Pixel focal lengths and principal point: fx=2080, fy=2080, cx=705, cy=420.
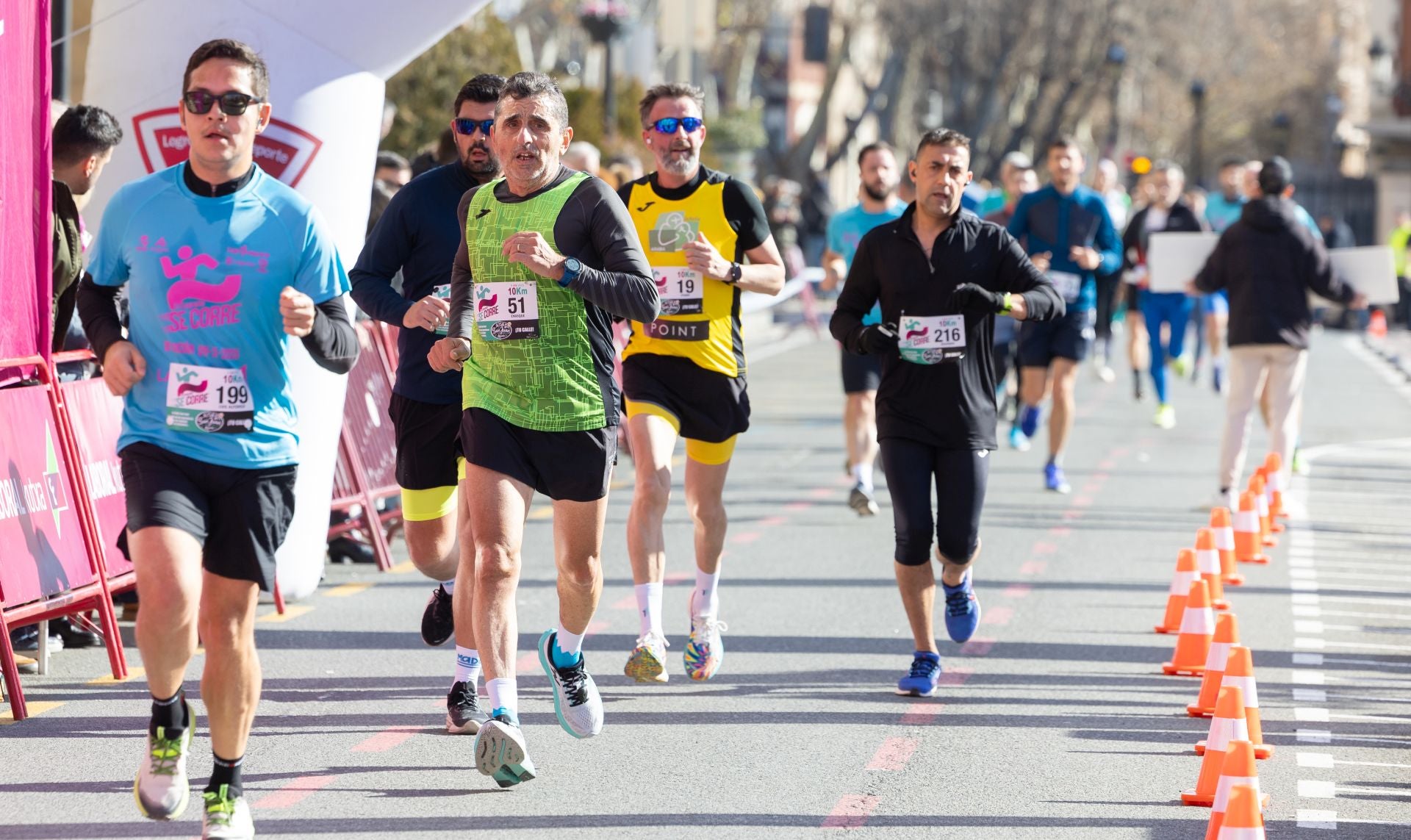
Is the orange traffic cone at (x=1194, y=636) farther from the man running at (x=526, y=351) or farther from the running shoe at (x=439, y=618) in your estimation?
the man running at (x=526, y=351)

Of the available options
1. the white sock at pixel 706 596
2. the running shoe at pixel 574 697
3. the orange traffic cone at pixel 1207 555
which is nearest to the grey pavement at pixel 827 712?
the running shoe at pixel 574 697

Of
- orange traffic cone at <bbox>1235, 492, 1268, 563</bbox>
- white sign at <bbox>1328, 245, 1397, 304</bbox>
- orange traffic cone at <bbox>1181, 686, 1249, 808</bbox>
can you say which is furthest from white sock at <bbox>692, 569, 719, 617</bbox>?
white sign at <bbox>1328, 245, 1397, 304</bbox>

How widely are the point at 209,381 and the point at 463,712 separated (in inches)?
74.9

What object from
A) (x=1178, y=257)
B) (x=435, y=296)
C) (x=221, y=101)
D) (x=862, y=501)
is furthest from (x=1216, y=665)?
(x=1178, y=257)

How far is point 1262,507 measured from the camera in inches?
443

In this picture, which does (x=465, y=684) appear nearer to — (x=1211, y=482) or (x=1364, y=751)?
(x=1364, y=751)

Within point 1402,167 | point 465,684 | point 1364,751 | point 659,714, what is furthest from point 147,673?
point 1402,167

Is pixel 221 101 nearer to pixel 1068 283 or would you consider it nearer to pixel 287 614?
pixel 287 614

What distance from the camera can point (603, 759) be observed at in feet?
21.0

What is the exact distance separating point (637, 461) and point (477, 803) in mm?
2046

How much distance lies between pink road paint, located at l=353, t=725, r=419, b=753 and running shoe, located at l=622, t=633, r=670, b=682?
3.13 ft

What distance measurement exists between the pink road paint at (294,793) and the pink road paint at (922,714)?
2031 mm

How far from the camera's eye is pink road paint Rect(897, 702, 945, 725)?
23.2ft

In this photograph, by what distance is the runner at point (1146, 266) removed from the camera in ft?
55.3
